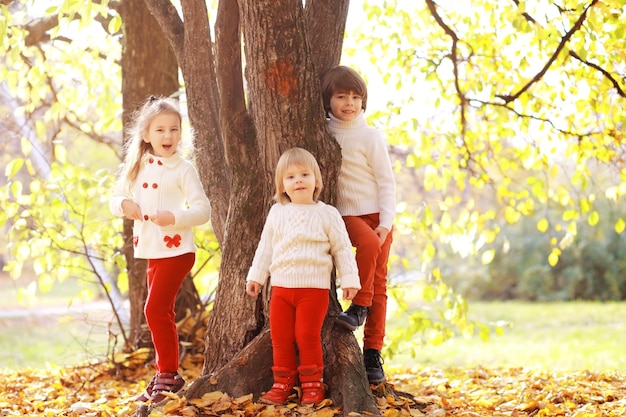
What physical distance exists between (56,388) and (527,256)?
12554 millimetres

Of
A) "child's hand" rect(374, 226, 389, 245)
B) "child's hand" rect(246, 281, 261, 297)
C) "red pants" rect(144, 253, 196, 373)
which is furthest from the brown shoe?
"child's hand" rect(374, 226, 389, 245)

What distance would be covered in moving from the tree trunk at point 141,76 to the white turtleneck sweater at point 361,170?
2390 millimetres

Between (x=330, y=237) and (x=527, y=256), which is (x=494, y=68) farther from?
(x=527, y=256)

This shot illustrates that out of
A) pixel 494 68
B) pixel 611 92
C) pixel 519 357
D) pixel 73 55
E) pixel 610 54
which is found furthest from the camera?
pixel 519 357

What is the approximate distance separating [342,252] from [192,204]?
797mm

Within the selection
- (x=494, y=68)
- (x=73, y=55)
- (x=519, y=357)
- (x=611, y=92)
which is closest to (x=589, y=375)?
(x=611, y=92)

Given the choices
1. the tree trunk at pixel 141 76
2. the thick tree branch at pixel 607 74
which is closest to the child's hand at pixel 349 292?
the tree trunk at pixel 141 76

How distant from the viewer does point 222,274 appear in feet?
12.2

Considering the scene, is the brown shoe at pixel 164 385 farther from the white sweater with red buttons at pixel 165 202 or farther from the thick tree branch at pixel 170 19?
the thick tree branch at pixel 170 19

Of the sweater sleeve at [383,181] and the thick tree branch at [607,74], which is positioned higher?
the thick tree branch at [607,74]

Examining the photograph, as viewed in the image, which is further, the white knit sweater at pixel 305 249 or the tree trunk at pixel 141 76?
the tree trunk at pixel 141 76

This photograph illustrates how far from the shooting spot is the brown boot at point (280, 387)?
3.30 meters

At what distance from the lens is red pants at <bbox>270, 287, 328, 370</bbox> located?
3.26 meters

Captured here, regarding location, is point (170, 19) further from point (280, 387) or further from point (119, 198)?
point (280, 387)
